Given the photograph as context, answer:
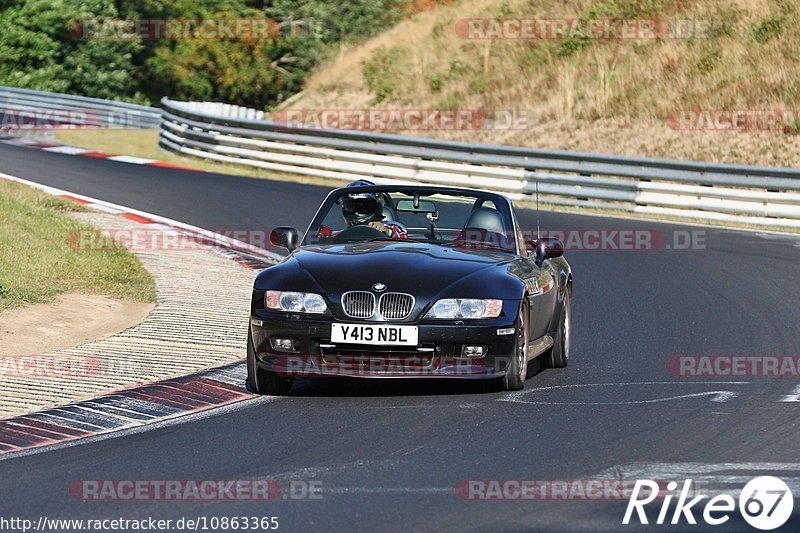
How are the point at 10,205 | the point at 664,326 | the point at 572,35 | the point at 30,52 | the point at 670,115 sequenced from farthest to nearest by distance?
1. the point at 30,52
2. the point at 572,35
3. the point at 670,115
4. the point at 10,205
5. the point at 664,326

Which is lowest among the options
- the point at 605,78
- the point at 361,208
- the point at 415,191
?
the point at 361,208

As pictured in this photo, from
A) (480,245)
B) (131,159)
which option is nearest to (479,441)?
(480,245)

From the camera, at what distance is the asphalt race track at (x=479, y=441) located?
642 cm

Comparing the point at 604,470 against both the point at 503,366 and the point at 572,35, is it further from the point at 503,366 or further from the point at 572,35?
the point at 572,35

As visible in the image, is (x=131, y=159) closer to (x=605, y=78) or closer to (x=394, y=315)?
(x=605, y=78)

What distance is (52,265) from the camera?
14477 millimetres

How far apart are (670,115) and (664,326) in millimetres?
19676

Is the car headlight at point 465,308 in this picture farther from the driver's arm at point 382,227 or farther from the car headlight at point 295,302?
the driver's arm at point 382,227

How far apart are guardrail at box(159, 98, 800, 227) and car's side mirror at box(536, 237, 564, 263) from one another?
12148 millimetres

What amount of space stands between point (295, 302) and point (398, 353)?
760 millimetres

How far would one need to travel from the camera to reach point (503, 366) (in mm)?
9312

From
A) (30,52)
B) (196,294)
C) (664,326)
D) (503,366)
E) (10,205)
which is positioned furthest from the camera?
(30,52)

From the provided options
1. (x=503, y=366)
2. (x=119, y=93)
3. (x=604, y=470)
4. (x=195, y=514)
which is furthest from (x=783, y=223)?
(x=119, y=93)

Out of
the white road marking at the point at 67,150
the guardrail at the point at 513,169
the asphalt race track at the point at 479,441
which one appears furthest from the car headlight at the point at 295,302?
the white road marking at the point at 67,150
